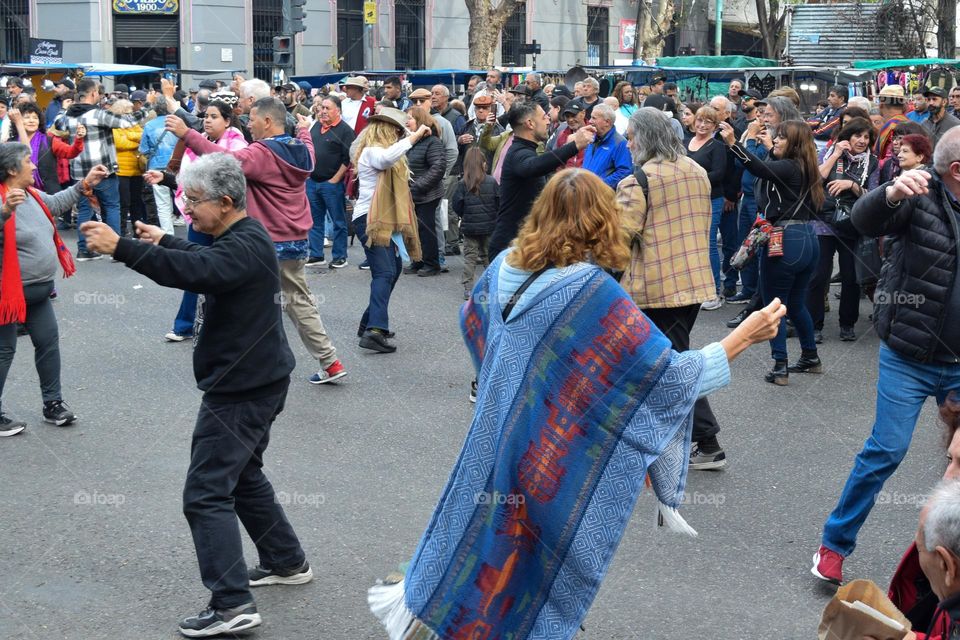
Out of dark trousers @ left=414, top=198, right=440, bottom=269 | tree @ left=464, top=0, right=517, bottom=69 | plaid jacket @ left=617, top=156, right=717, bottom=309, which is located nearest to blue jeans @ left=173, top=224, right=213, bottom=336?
dark trousers @ left=414, top=198, right=440, bottom=269

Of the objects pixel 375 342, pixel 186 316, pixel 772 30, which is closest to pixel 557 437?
pixel 375 342

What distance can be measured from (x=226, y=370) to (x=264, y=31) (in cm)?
3234

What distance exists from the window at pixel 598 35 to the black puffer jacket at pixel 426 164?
111 ft

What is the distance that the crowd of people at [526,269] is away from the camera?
364 cm

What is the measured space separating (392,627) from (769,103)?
6306mm

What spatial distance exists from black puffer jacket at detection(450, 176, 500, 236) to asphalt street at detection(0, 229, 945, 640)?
5.32ft

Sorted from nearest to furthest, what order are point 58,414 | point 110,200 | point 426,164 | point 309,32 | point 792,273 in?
1. point 58,414
2. point 792,273
3. point 426,164
4. point 110,200
5. point 309,32

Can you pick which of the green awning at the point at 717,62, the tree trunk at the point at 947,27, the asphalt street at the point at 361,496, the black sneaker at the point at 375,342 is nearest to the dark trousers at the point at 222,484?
the asphalt street at the point at 361,496

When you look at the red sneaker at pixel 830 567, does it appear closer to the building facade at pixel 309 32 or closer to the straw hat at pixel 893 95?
the straw hat at pixel 893 95

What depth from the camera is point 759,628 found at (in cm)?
454

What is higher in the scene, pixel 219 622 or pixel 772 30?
pixel 772 30

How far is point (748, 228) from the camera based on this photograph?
36.8 feet

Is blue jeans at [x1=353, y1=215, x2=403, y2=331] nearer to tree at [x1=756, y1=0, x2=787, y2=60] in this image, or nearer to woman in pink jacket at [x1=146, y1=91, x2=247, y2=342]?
woman in pink jacket at [x1=146, y1=91, x2=247, y2=342]

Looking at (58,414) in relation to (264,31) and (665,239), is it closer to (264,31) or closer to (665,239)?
(665,239)
